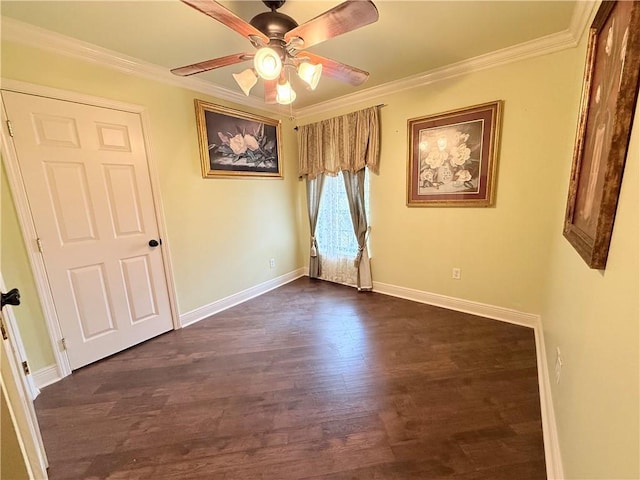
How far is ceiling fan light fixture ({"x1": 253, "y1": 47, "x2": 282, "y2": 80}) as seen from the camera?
1.40 m

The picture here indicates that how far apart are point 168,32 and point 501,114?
8.90ft

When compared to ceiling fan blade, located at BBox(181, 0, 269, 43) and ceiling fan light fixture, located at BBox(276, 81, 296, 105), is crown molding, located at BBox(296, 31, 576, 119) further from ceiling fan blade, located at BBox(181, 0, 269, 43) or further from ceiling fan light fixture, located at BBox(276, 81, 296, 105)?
ceiling fan blade, located at BBox(181, 0, 269, 43)

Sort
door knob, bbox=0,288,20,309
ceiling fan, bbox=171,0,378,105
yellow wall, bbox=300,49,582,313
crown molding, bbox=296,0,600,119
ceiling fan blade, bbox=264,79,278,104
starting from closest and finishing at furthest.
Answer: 1. door knob, bbox=0,288,20,309
2. ceiling fan, bbox=171,0,378,105
3. crown molding, bbox=296,0,600,119
4. ceiling fan blade, bbox=264,79,278,104
5. yellow wall, bbox=300,49,582,313

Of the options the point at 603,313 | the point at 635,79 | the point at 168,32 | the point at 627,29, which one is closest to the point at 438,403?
the point at 603,313

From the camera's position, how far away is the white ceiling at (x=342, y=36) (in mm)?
1610

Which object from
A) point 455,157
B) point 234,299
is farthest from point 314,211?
point 455,157

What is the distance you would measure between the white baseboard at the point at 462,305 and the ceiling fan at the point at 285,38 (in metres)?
2.32

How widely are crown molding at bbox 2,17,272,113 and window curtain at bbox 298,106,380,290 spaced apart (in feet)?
4.05

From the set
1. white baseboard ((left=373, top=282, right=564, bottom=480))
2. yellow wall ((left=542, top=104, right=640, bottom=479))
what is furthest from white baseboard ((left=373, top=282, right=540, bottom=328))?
yellow wall ((left=542, top=104, right=640, bottom=479))

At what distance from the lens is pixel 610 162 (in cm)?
87

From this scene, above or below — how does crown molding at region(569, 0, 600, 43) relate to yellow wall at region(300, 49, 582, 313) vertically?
above

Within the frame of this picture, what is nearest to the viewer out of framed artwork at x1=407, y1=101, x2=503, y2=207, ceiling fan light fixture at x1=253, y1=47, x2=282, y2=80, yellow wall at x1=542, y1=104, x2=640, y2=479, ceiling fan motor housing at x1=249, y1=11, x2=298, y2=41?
yellow wall at x1=542, y1=104, x2=640, y2=479

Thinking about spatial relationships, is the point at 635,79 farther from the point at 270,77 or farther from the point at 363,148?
the point at 363,148

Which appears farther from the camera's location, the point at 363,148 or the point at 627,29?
the point at 363,148
